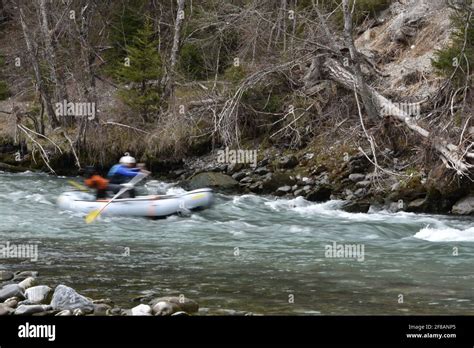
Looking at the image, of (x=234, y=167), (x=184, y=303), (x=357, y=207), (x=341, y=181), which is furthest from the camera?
(x=234, y=167)

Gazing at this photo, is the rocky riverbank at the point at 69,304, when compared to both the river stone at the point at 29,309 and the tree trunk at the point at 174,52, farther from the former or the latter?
the tree trunk at the point at 174,52

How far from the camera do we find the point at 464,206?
14336 mm

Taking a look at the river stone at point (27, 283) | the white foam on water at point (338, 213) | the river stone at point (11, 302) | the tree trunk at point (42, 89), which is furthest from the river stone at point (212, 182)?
the river stone at point (11, 302)

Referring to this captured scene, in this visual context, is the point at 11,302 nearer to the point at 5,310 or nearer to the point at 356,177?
the point at 5,310

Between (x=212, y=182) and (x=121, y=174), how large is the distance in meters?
3.05

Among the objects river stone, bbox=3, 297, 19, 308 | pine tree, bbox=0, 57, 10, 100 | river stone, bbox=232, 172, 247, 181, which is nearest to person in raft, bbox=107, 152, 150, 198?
river stone, bbox=232, 172, 247, 181

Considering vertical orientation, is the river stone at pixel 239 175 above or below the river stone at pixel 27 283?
above

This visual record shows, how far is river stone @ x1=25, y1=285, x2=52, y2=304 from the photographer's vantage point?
8016mm

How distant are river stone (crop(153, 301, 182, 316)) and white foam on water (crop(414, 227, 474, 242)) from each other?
20.6 ft

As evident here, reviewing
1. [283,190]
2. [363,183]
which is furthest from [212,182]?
[363,183]

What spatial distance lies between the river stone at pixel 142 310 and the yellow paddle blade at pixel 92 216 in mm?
6825

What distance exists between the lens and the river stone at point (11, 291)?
26.4 feet
